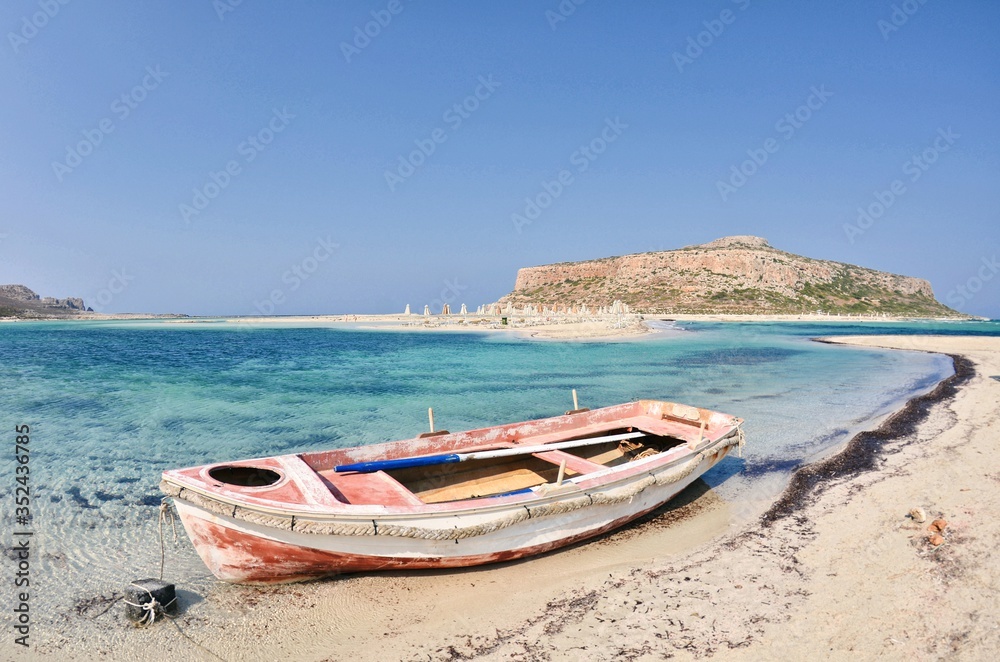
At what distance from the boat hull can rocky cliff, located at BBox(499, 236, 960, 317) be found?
96.0 meters

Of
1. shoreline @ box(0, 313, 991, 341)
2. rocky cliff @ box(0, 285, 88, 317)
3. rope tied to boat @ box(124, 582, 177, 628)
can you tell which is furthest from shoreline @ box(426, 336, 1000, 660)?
rocky cliff @ box(0, 285, 88, 317)

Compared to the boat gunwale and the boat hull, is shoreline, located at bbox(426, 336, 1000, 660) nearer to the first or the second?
the boat hull

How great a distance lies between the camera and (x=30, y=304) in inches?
5709

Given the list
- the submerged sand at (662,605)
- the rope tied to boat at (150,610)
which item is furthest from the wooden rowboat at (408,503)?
the rope tied to boat at (150,610)

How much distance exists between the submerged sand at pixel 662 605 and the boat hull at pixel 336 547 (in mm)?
294

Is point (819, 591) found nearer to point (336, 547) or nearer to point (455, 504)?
point (455, 504)

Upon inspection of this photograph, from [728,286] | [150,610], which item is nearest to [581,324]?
[150,610]

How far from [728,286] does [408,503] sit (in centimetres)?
11447

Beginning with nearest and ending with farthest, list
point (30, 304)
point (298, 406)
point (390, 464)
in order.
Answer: point (390, 464) < point (298, 406) < point (30, 304)

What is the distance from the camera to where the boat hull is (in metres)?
5.39

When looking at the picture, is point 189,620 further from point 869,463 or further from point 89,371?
point 89,371

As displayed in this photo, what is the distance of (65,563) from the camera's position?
21.2 feet

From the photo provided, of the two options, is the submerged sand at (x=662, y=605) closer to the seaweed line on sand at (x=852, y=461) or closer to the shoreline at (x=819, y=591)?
the shoreline at (x=819, y=591)

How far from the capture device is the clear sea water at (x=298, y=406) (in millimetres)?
7664
